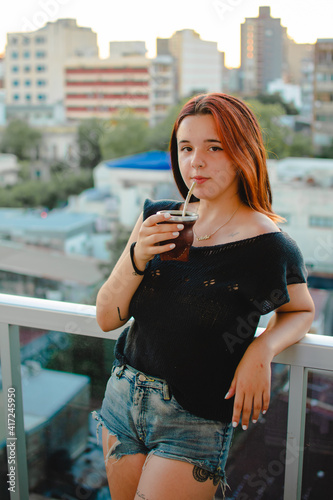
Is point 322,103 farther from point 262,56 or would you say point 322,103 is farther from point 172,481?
point 172,481

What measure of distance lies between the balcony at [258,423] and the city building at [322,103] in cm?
2350

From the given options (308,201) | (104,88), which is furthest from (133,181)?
(104,88)

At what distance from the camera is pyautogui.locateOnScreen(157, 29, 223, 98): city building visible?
82.1 ft

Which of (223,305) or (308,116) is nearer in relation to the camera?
(223,305)

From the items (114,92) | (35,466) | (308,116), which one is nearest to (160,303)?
(35,466)

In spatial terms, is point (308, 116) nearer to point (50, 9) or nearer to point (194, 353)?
point (50, 9)

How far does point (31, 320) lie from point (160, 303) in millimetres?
443

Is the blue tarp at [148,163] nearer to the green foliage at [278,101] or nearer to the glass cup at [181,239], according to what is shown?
the green foliage at [278,101]

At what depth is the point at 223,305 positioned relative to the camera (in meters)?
0.88

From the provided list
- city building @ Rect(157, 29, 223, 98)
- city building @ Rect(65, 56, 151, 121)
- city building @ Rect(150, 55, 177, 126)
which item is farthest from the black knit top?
city building @ Rect(65, 56, 151, 121)

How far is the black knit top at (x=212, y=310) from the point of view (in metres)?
0.88

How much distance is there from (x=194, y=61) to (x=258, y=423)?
1050 inches

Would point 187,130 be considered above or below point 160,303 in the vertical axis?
above

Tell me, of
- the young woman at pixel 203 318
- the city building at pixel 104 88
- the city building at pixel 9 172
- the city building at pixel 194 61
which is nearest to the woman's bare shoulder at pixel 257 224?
the young woman at pixel 203 318
